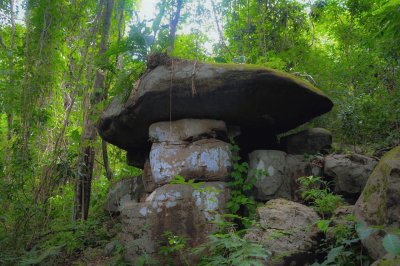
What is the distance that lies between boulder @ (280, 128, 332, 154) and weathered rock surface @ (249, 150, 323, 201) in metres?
0.33

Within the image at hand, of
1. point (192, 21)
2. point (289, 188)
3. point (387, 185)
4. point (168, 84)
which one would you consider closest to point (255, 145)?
point (289, 188)

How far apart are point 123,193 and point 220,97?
11.1ft

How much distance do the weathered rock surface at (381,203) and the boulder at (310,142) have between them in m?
3.29

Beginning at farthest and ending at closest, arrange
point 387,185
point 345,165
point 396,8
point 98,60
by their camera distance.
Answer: point 98,60 < point 345,165 < point 396,8 < point 387,185

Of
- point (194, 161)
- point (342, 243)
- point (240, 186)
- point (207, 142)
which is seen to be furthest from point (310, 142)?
point (342, 243)

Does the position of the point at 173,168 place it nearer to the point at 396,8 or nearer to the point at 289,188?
the point at 289,188

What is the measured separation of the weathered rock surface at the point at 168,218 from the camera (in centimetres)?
591

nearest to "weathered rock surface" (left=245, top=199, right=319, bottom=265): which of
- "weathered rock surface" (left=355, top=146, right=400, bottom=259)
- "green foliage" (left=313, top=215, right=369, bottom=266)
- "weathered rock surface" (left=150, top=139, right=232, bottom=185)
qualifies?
"green foliage" (left=313, top=215, right=369, bottom=266)

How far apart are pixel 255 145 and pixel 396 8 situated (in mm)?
3899

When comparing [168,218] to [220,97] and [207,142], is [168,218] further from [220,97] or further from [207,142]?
[220,97]

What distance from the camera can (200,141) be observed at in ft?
22.6

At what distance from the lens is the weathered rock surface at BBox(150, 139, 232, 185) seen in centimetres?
671

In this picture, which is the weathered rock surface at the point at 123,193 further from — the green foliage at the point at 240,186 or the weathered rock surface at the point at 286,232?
the weathered rock surface at the point at 286,232

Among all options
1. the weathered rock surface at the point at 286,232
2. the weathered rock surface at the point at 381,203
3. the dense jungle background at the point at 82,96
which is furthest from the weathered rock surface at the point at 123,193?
the weathered rock surface at the point at 381,203
